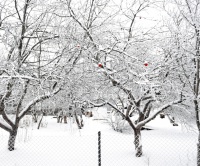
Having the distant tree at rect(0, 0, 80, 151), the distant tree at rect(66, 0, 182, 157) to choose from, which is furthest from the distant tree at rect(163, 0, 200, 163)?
the distant tree at rect(0, 0, 80, 151)

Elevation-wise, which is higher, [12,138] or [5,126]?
[5,126]

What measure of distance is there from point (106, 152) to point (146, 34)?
3.99m

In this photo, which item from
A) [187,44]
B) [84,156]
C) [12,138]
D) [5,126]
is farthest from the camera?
[84,156]

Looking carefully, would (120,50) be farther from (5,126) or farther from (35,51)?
(5,126)

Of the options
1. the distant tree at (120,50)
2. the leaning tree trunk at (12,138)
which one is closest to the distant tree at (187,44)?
the distant tree at (120,50)

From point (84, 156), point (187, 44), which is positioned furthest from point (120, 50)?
point (84, 156)

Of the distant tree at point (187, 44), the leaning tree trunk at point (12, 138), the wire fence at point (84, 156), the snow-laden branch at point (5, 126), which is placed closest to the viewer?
the distant tree at point (187, 44)

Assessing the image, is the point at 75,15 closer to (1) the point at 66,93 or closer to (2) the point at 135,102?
(1) the point at 66,93

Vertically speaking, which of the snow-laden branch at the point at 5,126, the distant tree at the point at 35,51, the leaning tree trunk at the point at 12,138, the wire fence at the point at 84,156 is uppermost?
the distant tree at the point at 35,51

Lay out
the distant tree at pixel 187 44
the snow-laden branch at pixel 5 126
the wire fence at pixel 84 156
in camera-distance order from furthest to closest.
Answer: the snow-laden branch at pixel 5 126
the wire fence at pixel 84 156
the distant tree at pixel 187 44

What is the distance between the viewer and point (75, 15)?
5.18 meters

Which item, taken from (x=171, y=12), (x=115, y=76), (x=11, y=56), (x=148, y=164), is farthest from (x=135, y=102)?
(x=11, y=56)

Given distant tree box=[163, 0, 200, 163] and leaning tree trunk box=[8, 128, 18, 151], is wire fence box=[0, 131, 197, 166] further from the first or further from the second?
distant tree box=[163, 0, 200, 163]

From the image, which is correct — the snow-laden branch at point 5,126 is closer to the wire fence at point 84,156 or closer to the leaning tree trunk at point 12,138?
the leaning tree trunk at point 12,138
